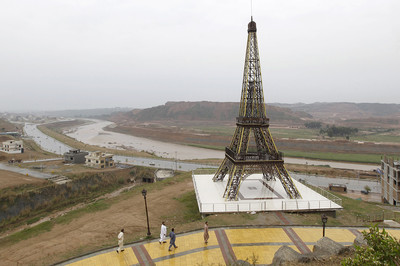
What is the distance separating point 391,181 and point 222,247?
26136 millimetres

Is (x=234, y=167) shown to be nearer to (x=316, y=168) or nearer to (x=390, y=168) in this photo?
(x=390, y=168)

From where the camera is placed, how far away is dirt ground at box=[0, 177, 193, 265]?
1493cm

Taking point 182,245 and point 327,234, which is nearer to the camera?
point 182,245

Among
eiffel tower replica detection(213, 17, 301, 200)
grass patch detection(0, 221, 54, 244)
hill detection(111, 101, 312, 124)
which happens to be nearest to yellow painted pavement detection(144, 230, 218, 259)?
eiffel tower replica detection(213, 17, 301, 200)

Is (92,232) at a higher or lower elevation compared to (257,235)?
lower

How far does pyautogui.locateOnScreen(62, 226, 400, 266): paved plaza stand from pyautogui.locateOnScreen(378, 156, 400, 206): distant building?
15.8 meters

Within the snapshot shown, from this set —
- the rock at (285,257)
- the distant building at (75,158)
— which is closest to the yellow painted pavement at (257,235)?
the rock at (285,257)

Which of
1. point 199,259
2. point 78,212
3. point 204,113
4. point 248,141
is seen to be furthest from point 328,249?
point 204,113

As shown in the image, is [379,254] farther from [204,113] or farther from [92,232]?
[204,113]

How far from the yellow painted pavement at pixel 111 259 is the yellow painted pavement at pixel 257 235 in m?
5.27

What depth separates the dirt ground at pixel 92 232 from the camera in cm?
1493

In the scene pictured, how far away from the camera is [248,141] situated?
22.5 meters

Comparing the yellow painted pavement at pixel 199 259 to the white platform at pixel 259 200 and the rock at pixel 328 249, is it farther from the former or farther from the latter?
the white platform at pixel 259 200

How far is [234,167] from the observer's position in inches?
855
